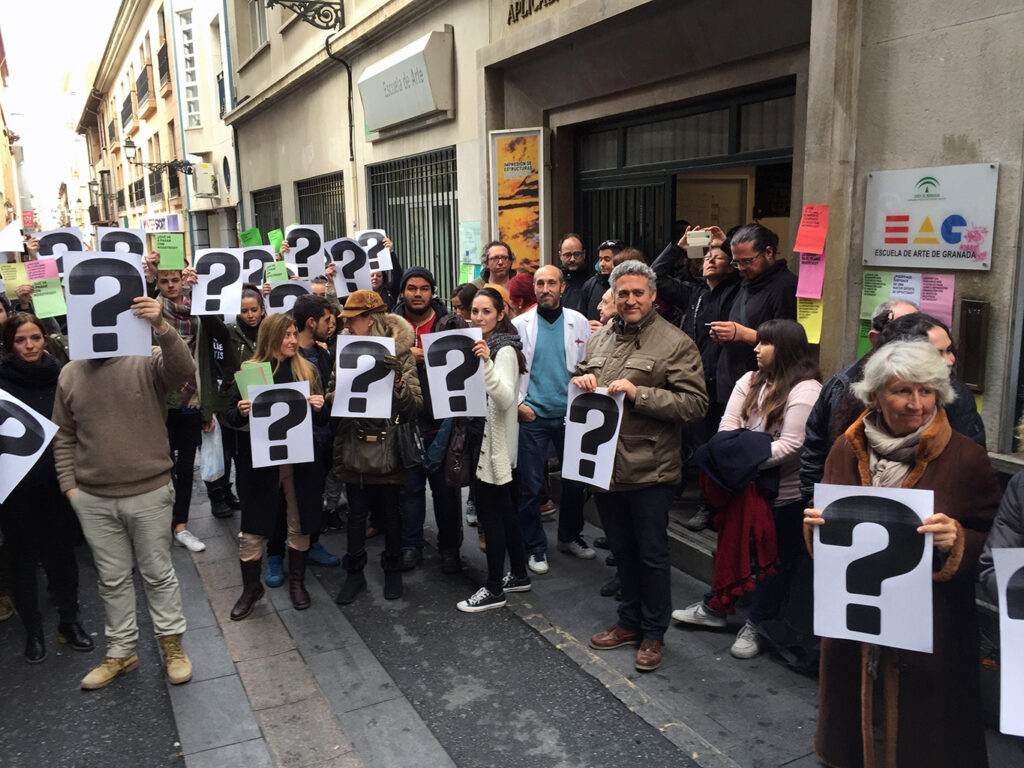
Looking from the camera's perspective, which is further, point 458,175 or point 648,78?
point 458,175

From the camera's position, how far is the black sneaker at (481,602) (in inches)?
190

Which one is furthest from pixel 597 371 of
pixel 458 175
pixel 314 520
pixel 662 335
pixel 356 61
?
pixel 356 61

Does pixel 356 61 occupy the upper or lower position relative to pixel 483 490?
upper

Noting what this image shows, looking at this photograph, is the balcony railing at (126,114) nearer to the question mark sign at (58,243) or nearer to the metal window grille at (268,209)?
the metal window grille at (268,209)

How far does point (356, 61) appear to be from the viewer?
12.1 metres

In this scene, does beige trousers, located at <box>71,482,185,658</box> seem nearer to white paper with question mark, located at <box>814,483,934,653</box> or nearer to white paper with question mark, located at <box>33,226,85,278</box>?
white paper with question mark, located at <box>814,483,934,653</box>

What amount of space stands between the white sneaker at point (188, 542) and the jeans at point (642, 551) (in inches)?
126

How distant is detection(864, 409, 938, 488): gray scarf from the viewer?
2.73 meters

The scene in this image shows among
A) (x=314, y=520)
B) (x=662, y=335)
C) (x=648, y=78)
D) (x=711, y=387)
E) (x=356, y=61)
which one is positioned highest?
(x=356, y=61)

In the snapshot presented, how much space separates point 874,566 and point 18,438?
3.69 metres

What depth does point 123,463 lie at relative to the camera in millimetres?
3898

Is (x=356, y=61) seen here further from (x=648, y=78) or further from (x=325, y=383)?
(x=325, y=383)

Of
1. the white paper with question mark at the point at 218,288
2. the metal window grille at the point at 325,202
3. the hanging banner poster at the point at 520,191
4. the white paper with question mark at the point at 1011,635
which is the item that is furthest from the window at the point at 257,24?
the white paper with question mark at the point at 1011,635

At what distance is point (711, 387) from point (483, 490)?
1749 mm
